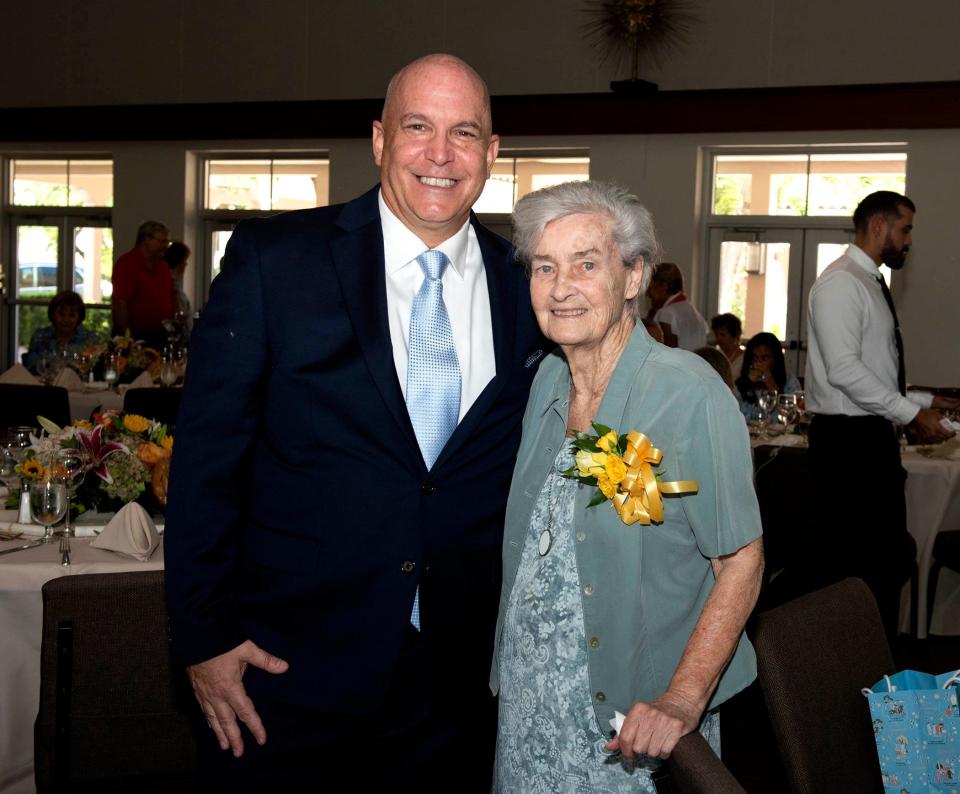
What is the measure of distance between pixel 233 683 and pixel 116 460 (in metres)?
1.70

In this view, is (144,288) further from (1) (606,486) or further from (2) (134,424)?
(1) (606,486)

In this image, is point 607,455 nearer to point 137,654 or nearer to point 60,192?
point 137,654

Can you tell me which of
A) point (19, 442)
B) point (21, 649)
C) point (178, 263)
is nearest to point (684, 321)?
point (178, 263)

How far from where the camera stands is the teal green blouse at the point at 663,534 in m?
1.95

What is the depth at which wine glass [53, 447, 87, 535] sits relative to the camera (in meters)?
3.46

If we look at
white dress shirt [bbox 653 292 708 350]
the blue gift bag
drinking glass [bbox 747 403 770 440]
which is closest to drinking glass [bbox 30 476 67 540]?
the blue gift bag

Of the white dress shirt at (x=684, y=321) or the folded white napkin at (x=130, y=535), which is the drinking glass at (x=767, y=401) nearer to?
the white dress shirt at (x=684, y=321)

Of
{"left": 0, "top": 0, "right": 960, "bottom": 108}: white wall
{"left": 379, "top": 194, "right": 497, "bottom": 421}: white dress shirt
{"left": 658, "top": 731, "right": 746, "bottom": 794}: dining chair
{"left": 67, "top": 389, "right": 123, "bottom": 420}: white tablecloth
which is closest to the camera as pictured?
{"left": 658, "top": 731, "right": 746, "bottom": 794}: dining chair

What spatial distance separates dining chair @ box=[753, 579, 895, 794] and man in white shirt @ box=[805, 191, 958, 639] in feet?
8.72

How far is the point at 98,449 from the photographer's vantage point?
364 cm

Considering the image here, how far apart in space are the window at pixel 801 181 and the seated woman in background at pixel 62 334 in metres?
6.18

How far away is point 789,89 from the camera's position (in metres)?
10.8

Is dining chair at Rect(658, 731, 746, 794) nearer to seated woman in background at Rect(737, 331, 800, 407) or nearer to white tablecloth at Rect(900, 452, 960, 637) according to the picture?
white tablecloth at Rect(900, 452, 960, 637)

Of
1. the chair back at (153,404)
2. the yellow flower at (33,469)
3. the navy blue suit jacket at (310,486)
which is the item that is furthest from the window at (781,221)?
the navy blue suit jacket at (310,486)
